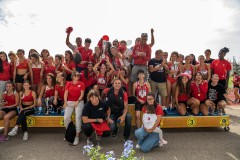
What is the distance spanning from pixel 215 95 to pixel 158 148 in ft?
8.20

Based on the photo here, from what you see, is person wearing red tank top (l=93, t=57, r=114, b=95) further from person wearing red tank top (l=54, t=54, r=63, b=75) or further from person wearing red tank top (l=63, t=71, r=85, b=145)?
person wearing red tank top (l=54, t=54, r=63, b=75)

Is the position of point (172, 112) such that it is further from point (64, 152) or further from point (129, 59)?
point (64, 152)

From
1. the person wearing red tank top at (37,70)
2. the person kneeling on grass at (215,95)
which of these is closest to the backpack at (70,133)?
the person wearing red tank top at (37,70)

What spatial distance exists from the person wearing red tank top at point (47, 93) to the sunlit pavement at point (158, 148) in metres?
0.73

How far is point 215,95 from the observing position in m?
6.12

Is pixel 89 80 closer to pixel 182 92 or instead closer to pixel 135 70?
pixel 135 70

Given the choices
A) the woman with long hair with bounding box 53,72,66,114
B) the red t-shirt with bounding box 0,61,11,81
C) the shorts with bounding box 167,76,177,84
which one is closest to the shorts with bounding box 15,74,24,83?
the red t-shirt with bounding box 0,61,11,81

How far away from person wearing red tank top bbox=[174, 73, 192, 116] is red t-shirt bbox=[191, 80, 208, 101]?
17 centimetres

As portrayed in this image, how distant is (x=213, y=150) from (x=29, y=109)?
4.49m

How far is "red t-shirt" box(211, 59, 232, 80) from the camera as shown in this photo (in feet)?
23.7

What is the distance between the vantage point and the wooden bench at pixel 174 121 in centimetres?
570

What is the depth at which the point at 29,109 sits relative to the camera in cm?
565

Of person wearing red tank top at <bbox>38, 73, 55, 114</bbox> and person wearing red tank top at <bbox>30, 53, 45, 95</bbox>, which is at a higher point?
person wearing red tank top at <bbox>30, 53, 45, 95</bbox>

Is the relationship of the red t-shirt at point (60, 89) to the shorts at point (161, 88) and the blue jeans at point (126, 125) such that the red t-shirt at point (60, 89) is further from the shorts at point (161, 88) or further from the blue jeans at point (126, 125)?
the shorts at point (161, 88)
